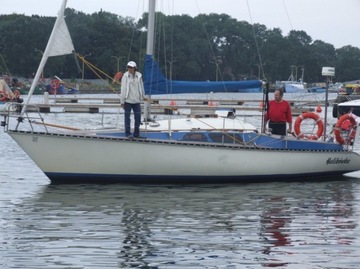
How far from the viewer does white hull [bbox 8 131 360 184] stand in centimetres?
2605

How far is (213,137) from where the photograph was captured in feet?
88.2

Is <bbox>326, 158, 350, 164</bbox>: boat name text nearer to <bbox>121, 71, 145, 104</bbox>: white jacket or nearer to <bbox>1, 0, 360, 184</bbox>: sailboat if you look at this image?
<bbox>1, 0, 360, 184</bbox>: sailboat

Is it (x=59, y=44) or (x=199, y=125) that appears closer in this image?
(x=199, y=125)

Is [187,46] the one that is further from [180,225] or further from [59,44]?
[180,225]

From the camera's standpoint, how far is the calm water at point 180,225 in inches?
662

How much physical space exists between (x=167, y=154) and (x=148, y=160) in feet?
1.56

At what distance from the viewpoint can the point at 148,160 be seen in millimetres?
26391

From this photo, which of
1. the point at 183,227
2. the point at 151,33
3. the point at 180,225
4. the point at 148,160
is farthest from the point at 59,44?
the point at 183,227

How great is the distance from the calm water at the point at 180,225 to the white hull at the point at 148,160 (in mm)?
322

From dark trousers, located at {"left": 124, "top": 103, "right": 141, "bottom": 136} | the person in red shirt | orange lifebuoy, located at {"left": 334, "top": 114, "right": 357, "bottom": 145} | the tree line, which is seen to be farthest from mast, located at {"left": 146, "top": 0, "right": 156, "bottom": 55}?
orange lifebuoy, located at {"left": 334, "top": 114, "right": 357, "bottom": 145}

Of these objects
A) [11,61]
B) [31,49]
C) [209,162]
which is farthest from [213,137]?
[11,61]

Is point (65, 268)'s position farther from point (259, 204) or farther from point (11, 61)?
point (11, 61)

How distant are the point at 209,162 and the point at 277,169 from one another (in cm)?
192

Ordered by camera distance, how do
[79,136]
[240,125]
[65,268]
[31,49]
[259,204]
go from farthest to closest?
[31,49]
[240,125]
[79,136]
[259,204]
[65,268]
